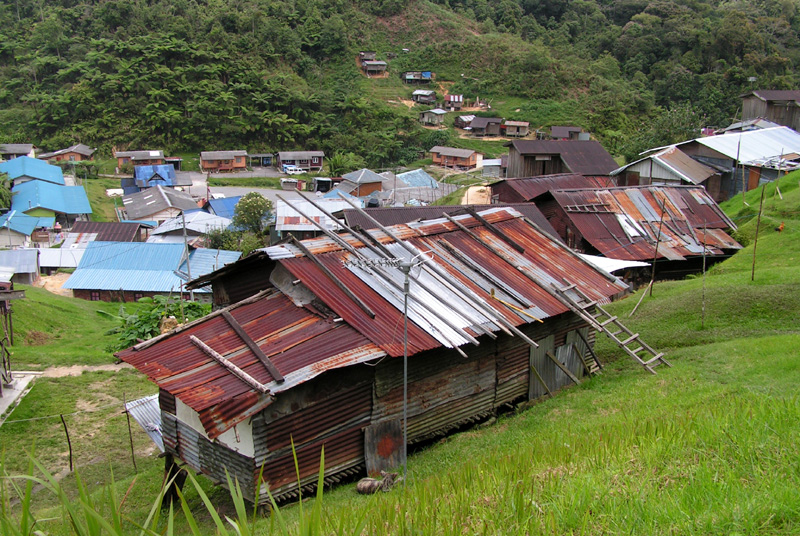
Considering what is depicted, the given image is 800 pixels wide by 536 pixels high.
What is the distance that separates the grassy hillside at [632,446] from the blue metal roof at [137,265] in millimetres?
12307

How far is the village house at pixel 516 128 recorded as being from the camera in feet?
229

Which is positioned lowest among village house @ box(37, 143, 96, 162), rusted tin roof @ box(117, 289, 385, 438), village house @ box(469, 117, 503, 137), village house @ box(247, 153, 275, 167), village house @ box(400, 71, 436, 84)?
village house @ box(247, 153, 275, 167)

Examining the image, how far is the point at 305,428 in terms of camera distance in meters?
9.41

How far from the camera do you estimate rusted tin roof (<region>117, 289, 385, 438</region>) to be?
338 inches

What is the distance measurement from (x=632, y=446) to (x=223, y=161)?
210 ft

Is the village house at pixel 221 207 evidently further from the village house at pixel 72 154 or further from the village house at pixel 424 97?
the village house at pixel 424 97

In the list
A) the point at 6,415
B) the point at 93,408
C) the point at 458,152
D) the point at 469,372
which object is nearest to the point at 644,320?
the point at 469,372

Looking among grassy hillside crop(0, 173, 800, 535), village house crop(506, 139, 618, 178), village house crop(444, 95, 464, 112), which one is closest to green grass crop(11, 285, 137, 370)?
grassy hillside crop(0, 173, 800, 535)

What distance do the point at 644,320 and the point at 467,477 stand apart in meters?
12.2

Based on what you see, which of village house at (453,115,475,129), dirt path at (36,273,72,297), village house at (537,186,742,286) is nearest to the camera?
village house at (537,186,742,286)

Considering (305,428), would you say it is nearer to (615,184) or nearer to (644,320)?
(644,320)

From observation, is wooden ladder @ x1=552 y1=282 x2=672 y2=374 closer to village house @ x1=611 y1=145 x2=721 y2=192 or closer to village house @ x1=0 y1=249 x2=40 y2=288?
village house @ x1=611 y1=145 x2=721 y2=192

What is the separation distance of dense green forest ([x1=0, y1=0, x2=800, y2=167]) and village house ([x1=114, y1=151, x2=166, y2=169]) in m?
4.18

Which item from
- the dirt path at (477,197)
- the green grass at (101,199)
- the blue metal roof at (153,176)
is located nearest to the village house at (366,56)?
the blue metal roof at (153,176)
